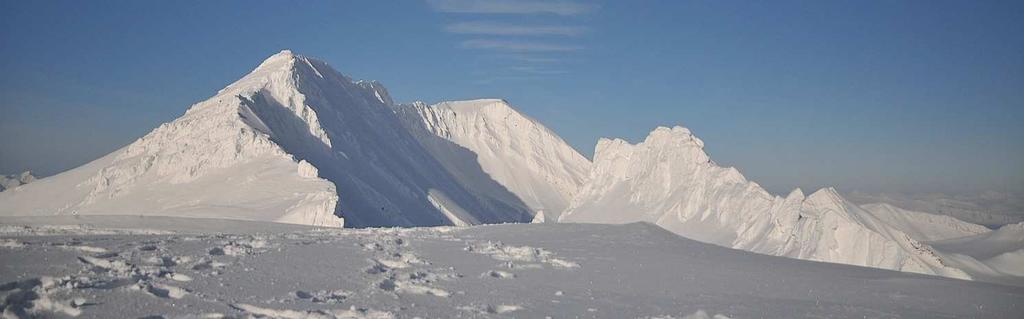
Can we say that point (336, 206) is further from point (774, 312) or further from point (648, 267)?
point (774, 312)

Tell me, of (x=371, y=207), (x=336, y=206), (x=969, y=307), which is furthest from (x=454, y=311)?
(x=371, y=207)

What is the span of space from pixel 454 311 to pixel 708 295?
5.08 m

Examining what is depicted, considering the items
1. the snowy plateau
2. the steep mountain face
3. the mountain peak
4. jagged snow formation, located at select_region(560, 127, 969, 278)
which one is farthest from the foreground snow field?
the mountain peak

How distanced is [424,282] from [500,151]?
136381mm

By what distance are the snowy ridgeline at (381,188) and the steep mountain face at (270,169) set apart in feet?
0.69

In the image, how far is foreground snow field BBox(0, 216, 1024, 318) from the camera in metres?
9.96

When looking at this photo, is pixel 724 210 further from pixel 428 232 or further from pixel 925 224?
pixel 428 232

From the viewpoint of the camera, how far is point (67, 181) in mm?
72125

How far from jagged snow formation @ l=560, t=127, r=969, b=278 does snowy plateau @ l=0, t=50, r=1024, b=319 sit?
0.25m

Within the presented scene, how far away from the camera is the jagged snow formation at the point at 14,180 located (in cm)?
10369

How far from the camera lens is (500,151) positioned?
149 m

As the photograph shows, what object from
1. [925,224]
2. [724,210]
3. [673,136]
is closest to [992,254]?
[724,210]

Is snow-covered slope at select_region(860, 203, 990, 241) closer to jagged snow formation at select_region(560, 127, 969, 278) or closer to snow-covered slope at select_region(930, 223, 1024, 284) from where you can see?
jagged snow formation at select_region(560, 127, 969, 278)

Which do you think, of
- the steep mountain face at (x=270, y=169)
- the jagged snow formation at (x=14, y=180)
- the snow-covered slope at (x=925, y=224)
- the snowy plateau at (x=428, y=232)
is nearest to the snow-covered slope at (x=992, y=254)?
the snowy plateau at (x=428, y=232)
